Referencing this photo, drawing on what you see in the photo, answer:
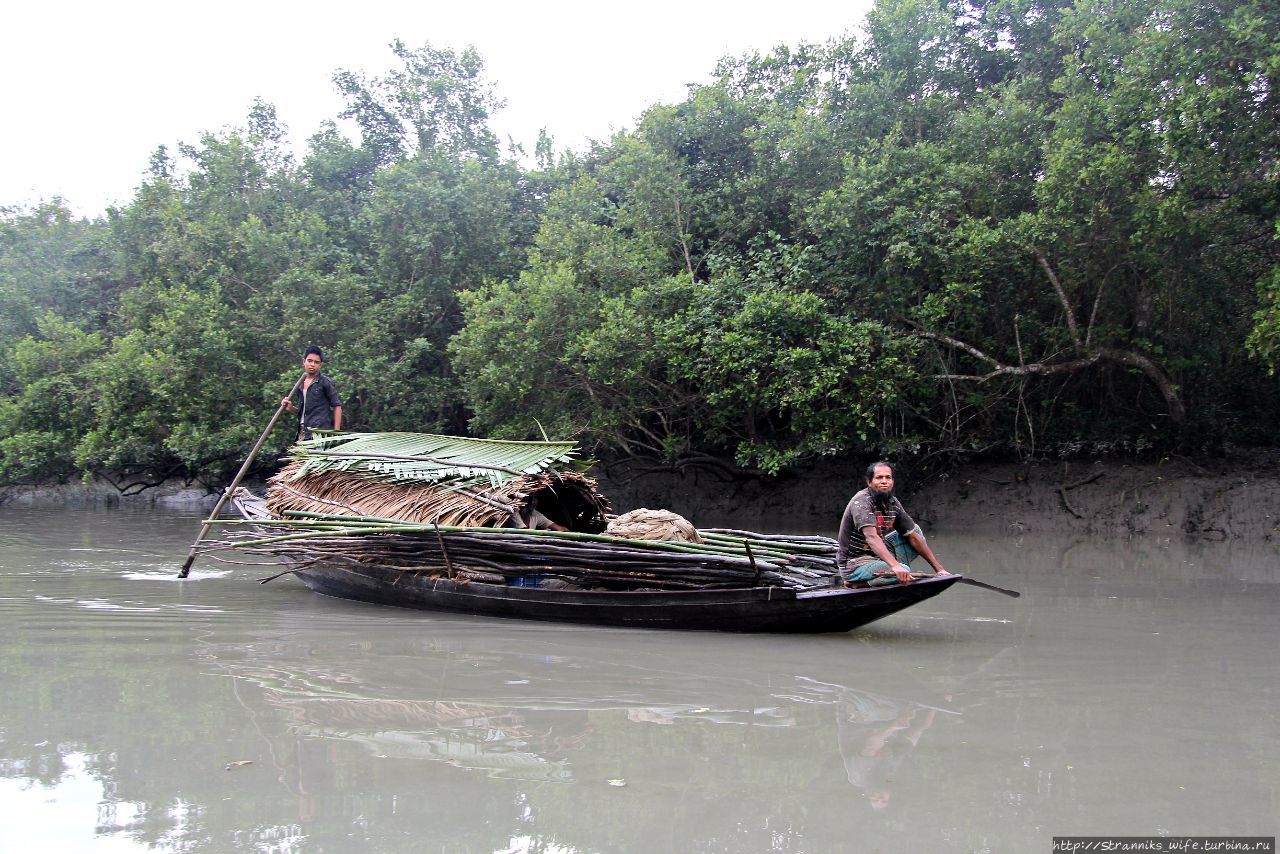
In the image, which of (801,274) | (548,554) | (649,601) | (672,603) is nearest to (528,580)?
(548,554)

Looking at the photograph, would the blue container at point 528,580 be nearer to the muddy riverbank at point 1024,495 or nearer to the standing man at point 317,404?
the standing man at point 317,404

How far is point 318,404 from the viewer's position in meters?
8.01

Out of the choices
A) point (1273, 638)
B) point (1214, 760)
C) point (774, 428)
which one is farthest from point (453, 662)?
point (774, 428)

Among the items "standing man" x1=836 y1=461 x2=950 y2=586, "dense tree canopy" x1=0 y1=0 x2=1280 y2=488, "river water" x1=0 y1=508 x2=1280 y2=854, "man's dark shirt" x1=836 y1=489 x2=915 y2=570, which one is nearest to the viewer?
"river water" x1=0 y1=508 x2=1280 y2=854

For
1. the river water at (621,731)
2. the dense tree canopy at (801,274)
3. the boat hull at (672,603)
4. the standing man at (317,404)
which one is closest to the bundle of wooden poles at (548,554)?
the boat hull at (672,603)

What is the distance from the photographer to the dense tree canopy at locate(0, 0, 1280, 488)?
9.91 metres

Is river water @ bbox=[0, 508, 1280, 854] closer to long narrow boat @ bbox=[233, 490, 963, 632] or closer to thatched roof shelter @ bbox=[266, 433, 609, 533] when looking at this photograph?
long narrow boat @ bbox=[233, 490, 963, 632]

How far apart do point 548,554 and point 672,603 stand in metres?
0.94

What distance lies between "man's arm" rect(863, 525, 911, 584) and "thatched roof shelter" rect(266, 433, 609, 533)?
2.43 meters

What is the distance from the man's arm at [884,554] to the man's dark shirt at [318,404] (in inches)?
202

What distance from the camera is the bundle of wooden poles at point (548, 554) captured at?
525 cm

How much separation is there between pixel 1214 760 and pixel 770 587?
7.52 ft

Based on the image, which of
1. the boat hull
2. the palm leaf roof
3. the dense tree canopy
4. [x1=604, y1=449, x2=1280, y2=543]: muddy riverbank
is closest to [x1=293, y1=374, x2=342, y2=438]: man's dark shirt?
the palm leaf roof

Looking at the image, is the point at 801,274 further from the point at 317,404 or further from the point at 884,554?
the point at 884,554
